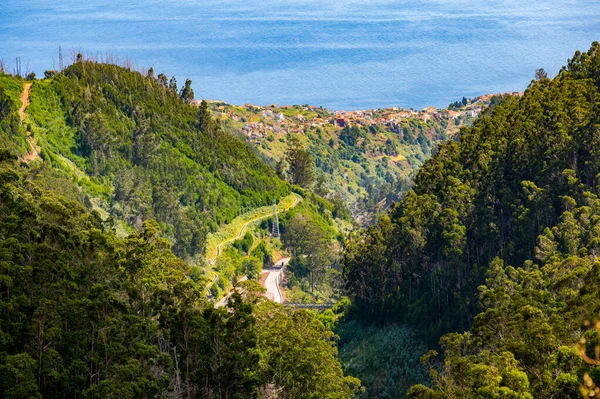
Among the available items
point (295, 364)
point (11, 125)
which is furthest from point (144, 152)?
point (295, 364)

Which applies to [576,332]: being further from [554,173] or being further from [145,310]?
[554,173]

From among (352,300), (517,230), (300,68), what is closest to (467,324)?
(517,230)

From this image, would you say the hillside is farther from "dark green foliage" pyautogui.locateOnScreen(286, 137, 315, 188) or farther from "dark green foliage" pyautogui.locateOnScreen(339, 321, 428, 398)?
"dark green foliage" pyautogui.locateOnScreen(339, 321, 428, 398)

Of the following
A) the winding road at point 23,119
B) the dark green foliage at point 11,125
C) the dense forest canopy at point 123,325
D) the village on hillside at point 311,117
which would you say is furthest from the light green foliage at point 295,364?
the village on hillside at point 311,117

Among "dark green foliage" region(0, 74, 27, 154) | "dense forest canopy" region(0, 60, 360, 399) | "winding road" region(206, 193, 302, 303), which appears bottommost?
"winding road" region(206, 193, 302, 303)

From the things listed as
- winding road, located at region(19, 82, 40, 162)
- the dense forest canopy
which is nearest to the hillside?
winding road, located at region(19, 82, 40, 162)

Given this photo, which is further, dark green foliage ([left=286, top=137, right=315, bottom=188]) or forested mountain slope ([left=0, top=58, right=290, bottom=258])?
dark green foliage ([left=286, top=137, right=315, bottom=188])
